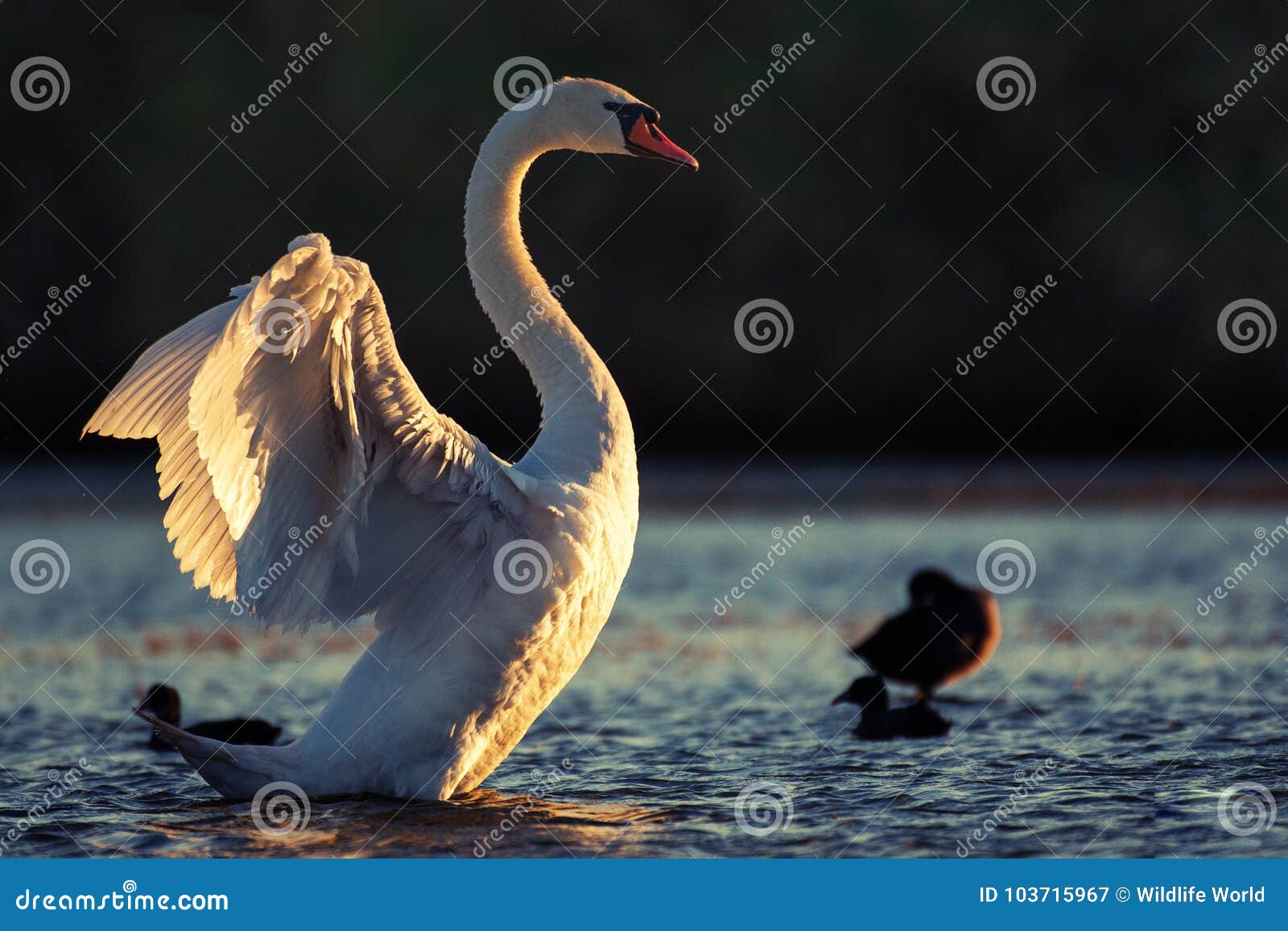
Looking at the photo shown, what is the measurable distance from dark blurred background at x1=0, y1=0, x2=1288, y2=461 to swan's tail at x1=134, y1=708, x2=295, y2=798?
47.5 feet

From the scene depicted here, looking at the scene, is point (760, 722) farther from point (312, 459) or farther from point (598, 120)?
point (312, 459)

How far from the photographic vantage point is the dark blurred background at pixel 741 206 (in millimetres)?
22375

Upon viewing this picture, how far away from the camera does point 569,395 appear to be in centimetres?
767

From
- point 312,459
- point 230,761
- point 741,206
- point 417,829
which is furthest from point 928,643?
point 741,206

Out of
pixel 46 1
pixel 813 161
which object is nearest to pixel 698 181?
Result: pixel 813 161

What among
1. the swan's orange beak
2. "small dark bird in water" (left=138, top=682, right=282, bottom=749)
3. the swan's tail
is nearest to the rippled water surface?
the swan's tail

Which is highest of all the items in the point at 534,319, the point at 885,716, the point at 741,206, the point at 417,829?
the point at 741,206

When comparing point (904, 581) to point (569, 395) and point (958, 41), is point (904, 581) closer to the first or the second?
point (569, 395)

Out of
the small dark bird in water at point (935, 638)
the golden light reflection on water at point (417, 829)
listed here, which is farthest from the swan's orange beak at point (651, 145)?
the small dark bird in water at point (935, 638)

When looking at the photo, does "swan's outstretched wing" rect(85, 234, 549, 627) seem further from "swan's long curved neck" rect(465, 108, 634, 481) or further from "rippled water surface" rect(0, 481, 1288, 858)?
"rippled water surface" rect(0, 481, 1288, 858)

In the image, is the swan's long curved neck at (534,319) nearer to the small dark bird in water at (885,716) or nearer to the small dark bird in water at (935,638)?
the small dark bird in water at (885,716)

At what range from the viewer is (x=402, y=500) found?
695 centimetres

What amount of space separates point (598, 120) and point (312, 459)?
2549 mm

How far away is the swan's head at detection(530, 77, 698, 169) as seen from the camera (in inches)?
318
